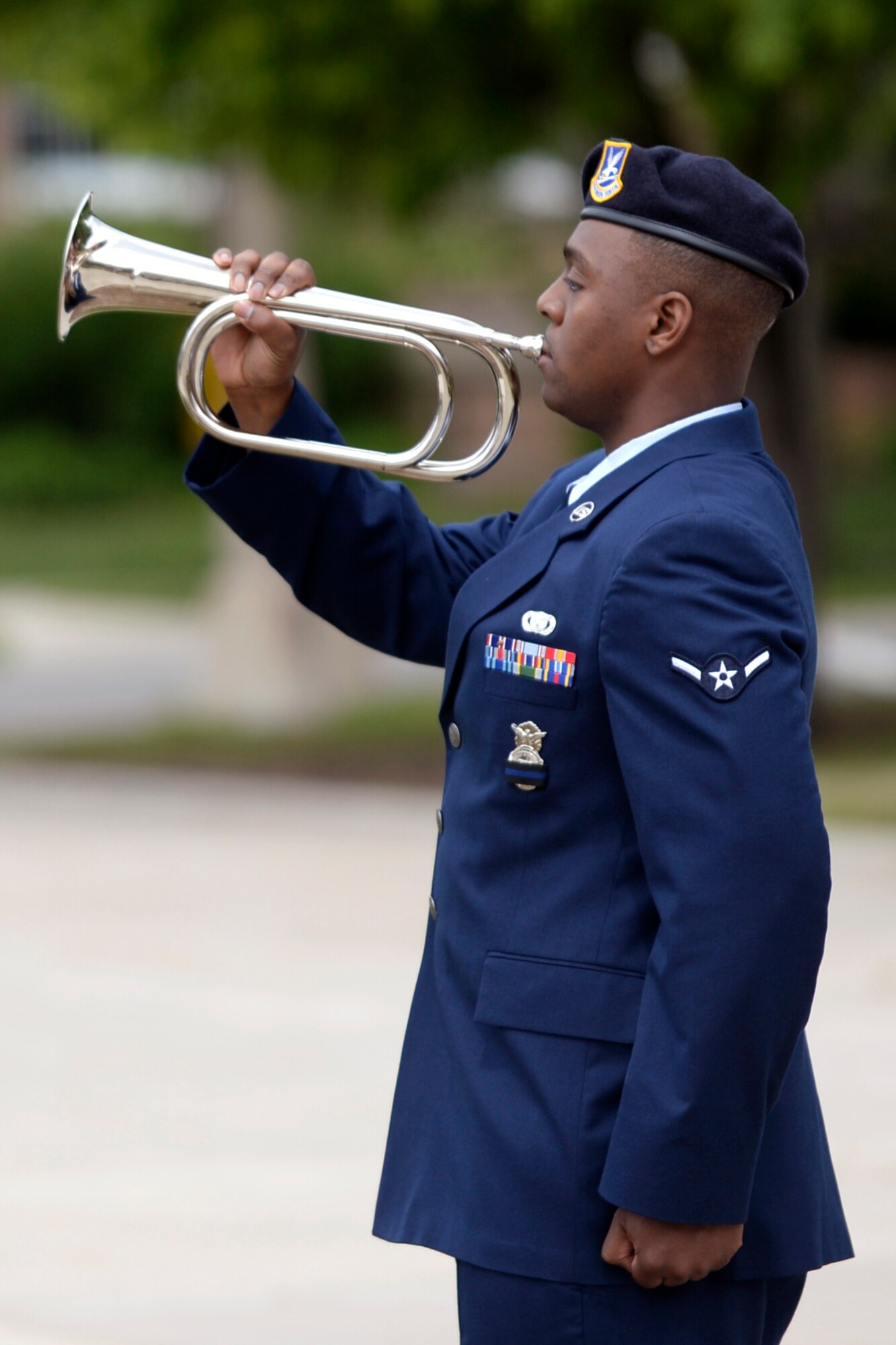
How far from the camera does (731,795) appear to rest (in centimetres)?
201

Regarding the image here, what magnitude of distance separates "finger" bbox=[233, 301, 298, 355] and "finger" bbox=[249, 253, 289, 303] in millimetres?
14

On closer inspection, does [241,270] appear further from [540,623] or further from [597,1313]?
[597,1313]

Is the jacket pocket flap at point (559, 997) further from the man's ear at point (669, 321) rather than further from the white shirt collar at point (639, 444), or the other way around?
the man's ear at point (669, 321)

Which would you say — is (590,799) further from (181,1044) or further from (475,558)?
(181,1044)

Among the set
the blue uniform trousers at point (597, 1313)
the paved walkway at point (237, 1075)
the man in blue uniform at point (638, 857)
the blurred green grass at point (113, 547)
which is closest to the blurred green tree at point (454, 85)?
the paved walkway at point (237, 1075)

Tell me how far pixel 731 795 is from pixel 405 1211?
2.06ft

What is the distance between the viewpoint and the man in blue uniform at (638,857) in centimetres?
202

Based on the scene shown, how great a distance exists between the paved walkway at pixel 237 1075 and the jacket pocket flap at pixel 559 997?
1661mm

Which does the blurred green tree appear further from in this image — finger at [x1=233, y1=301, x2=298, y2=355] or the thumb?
the thumb

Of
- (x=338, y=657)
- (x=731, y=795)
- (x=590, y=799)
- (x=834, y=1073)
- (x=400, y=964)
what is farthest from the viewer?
(x=338, y=657)

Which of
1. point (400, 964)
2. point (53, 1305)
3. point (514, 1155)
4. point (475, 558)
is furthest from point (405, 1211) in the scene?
point (400, 964)

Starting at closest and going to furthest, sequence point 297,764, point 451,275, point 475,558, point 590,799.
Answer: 1. point 590,799
2. point 475,558
3. point 297,764
4. point 451,275

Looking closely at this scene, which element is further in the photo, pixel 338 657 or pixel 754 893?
pixel 338 657

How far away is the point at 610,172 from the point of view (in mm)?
2248
